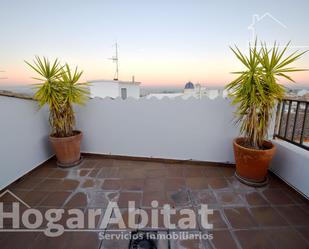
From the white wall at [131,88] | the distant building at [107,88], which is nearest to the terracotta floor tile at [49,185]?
the distant building at [107,88]

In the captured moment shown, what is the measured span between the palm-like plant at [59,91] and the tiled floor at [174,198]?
32.1 inches

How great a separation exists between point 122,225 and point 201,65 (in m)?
5.14

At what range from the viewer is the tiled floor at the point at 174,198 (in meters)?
1.21

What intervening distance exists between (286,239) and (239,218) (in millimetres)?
358

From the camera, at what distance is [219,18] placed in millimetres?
3160

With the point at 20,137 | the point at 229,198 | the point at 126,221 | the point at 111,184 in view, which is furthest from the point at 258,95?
the point at 20,137

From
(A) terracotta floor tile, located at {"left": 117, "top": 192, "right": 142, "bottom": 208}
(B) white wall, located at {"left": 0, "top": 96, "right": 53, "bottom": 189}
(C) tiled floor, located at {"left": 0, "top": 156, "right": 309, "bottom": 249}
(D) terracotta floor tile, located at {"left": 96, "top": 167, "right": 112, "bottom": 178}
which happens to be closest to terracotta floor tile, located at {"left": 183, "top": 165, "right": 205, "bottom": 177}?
(C) tiled floor, located at {"left": 0, "top": 156, "right": 309, "bottom": 249}

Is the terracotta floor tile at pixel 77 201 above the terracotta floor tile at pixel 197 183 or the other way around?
above

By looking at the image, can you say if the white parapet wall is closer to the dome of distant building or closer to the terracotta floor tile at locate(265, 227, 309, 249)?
the terracotta floor tile at locate(265, 227, 309, 249)

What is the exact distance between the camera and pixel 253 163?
189 cm

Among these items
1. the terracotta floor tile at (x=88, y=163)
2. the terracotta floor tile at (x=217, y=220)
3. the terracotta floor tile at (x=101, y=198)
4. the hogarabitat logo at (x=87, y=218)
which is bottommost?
the terracotta floor tile at (x=88, y=163)

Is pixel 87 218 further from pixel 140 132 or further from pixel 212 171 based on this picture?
pixel 212 171

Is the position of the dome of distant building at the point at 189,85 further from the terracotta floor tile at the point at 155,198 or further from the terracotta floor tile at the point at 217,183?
the terracotta floor tile at the point at 155,198

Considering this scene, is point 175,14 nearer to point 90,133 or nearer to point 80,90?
point 80,90
